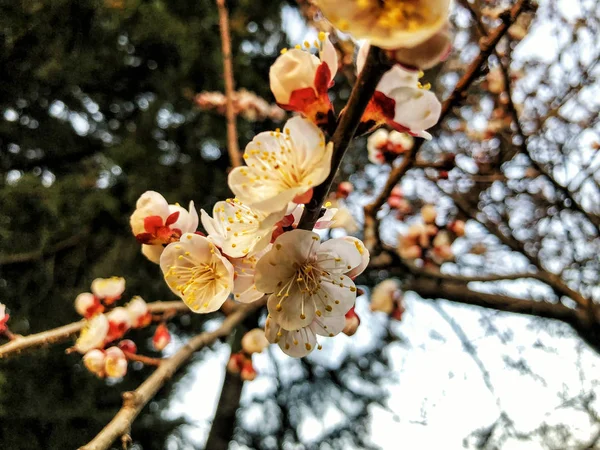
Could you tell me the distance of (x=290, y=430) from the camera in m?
3.94

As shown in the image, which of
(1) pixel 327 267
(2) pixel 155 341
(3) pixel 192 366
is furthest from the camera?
(3) pixel 192 366

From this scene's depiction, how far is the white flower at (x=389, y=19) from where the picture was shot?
1.48 ft

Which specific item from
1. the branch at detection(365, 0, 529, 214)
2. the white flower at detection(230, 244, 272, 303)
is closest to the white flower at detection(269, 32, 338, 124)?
the white flower at detection(230, 244, 272, 303)

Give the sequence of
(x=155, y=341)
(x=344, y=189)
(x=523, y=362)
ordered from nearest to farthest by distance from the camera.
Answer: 1. (x=155, y=341)
2. (x=344, y=189)
3. (x=523, y=362)

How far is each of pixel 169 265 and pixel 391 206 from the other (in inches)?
62.2

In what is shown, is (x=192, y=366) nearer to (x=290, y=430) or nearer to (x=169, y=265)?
(x=290, y=430)

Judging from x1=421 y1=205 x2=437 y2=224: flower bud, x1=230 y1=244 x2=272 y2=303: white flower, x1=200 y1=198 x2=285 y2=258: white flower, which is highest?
x1=200 y1=198 x2=285 y2=258: white flower

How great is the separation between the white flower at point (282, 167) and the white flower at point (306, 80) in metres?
0.03

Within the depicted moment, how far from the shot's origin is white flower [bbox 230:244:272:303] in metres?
0.74

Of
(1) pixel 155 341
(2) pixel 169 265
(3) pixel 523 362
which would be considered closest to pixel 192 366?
(1) pixel 155 341

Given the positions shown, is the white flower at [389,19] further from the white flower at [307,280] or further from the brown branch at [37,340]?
the brown branch at [37,340]

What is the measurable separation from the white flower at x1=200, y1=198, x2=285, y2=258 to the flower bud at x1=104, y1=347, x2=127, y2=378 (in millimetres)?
634

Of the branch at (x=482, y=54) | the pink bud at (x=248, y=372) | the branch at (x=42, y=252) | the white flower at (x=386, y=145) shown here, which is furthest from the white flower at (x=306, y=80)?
the branch at (x=42, y=252)

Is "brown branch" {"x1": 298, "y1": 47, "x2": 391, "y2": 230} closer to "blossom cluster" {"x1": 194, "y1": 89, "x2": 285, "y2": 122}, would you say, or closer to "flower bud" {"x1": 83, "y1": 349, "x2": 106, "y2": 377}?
"flower bud" {"x1": 83, "y1": 349, "x2": 106, "y2": 377}
